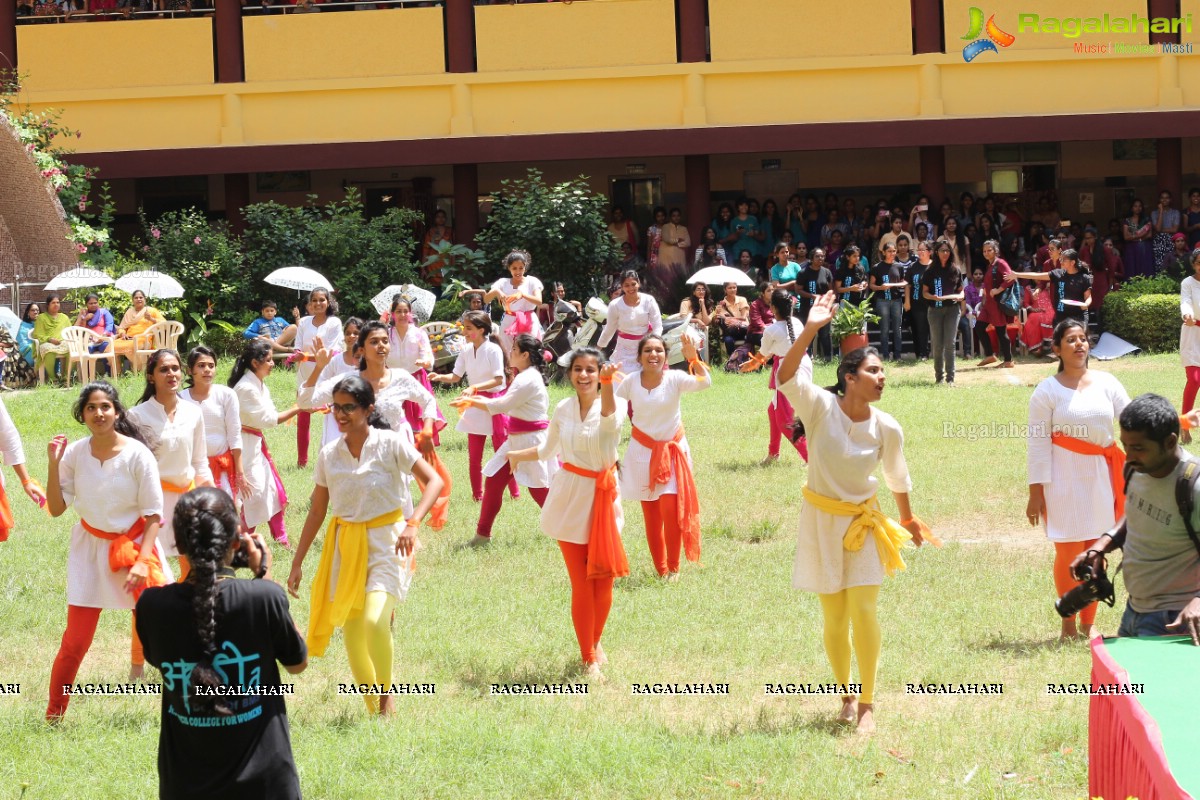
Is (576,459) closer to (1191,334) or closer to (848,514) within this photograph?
(848,514)

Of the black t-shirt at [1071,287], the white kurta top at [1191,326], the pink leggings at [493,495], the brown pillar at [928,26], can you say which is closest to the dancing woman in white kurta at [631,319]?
the pink leggings at [493,495]

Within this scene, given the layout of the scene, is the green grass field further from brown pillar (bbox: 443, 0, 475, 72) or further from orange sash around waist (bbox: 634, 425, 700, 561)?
brown pillar (bbox: 443, 0, 475, 72)

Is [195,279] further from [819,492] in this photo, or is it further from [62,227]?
[819,492]

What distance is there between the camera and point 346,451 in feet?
21.9

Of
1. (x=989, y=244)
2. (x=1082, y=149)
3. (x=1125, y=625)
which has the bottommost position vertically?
(x=1125, y=625)

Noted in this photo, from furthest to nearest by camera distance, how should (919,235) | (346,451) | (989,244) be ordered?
(919,235), (989,244), (346,451)

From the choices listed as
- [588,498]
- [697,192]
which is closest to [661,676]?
[588,498]

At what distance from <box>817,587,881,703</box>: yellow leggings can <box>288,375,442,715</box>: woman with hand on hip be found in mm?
1810

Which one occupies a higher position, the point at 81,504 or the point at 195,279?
the point at 195,279

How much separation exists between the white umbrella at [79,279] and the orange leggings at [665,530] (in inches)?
527

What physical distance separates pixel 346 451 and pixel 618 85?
1753cm

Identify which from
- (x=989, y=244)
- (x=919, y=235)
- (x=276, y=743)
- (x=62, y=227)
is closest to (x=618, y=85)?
(x=919, y=235)

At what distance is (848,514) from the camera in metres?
6.48

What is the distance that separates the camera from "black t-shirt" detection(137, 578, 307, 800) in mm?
4398
